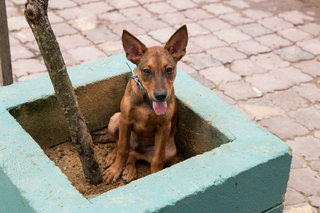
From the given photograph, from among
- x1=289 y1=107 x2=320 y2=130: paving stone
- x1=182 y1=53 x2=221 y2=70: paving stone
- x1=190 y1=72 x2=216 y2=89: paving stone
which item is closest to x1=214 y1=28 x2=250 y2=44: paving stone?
x1=182 y1=53 x2=221 y2=70: paving stone

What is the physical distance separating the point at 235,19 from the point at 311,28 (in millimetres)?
1294

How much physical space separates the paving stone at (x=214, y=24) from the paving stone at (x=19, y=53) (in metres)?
2.89

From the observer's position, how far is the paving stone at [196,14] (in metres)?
7.54

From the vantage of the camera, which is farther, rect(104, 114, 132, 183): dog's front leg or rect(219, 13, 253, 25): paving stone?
rect(219, 13, 253, 25): paving stone

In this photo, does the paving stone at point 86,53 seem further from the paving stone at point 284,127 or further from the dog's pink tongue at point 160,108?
the dog's pink tongue at point 160,108

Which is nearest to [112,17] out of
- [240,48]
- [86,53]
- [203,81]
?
[86,53]

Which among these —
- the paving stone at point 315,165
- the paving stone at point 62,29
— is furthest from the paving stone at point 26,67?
the paving stone at point 315,165

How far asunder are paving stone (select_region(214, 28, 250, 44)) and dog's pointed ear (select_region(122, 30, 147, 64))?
3847 mm

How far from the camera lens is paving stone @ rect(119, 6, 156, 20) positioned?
294 inches

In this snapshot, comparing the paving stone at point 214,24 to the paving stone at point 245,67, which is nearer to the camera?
the paving stone at point 245,67

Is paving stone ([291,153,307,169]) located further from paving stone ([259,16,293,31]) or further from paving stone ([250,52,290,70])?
paving stone ([259,16,293,31])

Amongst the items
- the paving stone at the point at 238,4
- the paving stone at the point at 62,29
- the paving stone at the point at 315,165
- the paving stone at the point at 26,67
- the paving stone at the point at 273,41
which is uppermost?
the paving stone at the point at 238,4

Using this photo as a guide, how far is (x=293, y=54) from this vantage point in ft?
21.7

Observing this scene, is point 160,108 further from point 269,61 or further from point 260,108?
point 269,61
